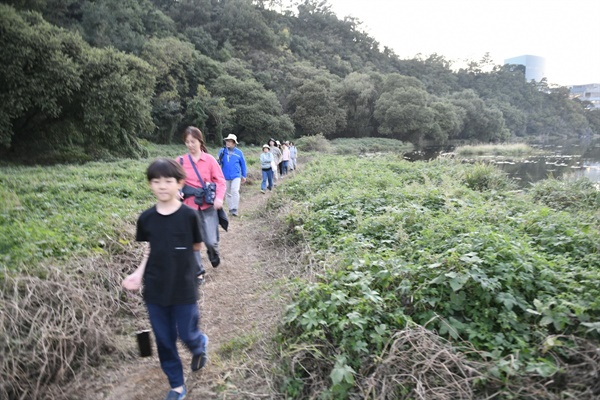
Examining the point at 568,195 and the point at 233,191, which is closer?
the point at 233,191

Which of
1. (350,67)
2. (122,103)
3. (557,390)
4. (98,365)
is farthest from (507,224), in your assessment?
(350,67)

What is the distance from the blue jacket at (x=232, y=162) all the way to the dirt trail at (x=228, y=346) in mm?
1701

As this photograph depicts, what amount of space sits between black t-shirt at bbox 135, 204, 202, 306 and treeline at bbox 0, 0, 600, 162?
54.3ft

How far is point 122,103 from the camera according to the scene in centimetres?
1723

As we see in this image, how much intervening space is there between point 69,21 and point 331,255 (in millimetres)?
39387

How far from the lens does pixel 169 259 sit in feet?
7.80

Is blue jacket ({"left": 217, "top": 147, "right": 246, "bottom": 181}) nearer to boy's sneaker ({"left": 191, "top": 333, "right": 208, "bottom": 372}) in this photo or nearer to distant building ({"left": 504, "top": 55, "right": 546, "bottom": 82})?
boy's sneaker ({"left": 191, "top": 333, "right": 208, "bottom": 372})

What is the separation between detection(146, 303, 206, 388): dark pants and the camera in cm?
245

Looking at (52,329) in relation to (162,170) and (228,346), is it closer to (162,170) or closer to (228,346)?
(228,346)

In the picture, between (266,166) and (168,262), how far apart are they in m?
8.26

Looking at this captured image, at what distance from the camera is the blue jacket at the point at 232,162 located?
6559 mm

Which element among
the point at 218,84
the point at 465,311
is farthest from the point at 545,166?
the point at 218,84

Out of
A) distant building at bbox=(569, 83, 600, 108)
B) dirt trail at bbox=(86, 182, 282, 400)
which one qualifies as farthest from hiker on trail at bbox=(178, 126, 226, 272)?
distant building at bbox=(569, 83, 600, 108)

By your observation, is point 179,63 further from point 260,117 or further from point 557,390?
point 557,390
